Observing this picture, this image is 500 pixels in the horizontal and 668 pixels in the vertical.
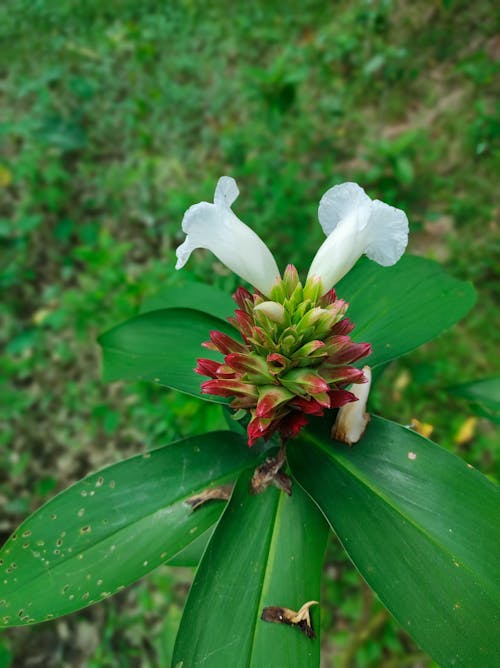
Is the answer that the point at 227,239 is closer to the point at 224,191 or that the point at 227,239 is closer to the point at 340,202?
the point at 224,191

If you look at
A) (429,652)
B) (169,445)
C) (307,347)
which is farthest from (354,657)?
(307,347)

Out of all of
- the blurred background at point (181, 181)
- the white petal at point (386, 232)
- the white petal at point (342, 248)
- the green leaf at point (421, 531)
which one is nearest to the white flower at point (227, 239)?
the white petal at point (342, 248)

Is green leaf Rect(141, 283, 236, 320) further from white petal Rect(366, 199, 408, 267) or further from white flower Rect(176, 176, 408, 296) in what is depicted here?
white petal Rect(366, 199, 408, 267)

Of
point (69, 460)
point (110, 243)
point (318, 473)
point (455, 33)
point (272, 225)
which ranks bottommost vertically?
point (318, 473)

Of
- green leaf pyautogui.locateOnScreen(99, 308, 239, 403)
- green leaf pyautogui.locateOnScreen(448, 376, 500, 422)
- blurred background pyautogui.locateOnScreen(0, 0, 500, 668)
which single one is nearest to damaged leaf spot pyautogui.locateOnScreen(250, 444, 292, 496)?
green leaf pyautogui.locateOnScreen(99, 308, 239, 403)

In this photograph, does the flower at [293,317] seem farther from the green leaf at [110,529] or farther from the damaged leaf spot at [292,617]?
the damaged leaf spot at [292,617]

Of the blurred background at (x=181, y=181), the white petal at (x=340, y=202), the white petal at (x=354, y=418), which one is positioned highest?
the blurred background at (x=181, y=181)

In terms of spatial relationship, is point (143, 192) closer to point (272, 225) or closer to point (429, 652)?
point (272, 225)
